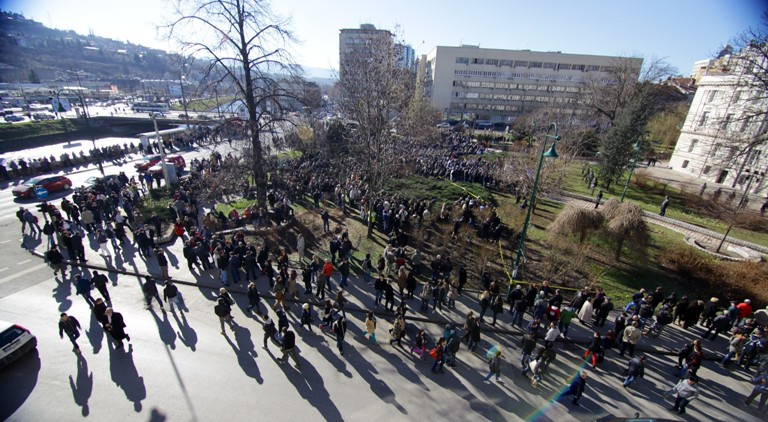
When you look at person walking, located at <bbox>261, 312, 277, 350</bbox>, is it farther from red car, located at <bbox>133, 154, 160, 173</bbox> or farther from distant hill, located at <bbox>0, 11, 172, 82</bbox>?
distant hill, located at <bbox>0, 11, 172, 82</bbox>

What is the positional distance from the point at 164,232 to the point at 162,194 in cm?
705

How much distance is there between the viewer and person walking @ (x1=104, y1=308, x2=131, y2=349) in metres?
8.17

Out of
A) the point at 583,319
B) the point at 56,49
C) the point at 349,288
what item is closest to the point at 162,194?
the point at 349,288

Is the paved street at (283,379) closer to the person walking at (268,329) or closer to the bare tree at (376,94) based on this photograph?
the person walking at (268,329)

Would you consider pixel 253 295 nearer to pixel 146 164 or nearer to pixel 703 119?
pixel 146 164

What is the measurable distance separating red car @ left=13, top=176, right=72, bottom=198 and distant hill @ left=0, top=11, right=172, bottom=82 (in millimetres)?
103178

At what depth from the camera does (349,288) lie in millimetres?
12047

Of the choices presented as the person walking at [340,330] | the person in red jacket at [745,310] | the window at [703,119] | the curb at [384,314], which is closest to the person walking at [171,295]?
the curb at [384,314]

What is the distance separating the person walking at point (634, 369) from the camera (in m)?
7.79

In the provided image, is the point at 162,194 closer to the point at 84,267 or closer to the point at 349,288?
the point at 84,267

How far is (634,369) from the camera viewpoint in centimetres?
783

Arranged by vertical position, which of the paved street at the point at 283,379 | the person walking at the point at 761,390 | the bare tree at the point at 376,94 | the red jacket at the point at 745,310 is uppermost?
the bare tree at the point at 376,94

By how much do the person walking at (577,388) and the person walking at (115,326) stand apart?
11243 millimetres

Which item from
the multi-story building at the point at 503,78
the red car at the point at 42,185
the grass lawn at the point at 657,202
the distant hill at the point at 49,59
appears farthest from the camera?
the distant hill at the point at 49,59
